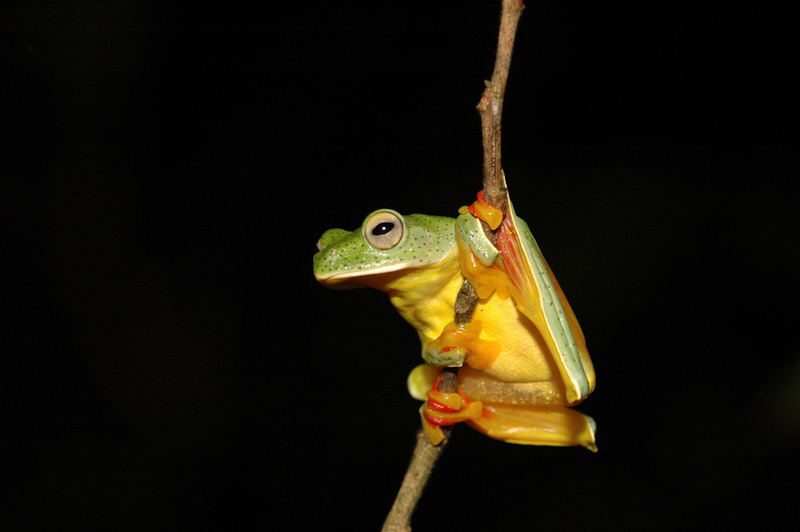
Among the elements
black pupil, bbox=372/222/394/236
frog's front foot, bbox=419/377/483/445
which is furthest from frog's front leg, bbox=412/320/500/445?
black pupil, bbox=372/222/394/236

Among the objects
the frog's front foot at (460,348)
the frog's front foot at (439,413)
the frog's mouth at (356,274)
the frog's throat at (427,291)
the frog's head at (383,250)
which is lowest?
the frog's front foot at (439,413)

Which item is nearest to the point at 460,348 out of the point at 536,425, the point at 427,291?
the point at 427,291

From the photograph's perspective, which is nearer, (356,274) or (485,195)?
(485,195)

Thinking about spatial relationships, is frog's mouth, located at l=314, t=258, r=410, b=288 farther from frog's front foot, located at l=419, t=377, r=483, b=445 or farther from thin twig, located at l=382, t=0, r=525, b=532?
frog's front foot, located at l=419, t=377, r=483, b=445

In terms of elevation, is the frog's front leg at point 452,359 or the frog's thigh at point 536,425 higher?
the frog's front leg at point 452,359

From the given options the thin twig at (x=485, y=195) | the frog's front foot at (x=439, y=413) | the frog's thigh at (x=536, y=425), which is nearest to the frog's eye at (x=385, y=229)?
the thin twig at (x=485, y=195)

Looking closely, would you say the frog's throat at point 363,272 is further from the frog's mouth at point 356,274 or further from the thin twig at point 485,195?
the thin twig at point 485,195

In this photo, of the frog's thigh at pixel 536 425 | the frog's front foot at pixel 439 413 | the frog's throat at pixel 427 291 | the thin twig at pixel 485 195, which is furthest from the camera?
the frog's thigh at pixel 536 425

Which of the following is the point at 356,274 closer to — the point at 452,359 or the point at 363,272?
the point at 363,272
